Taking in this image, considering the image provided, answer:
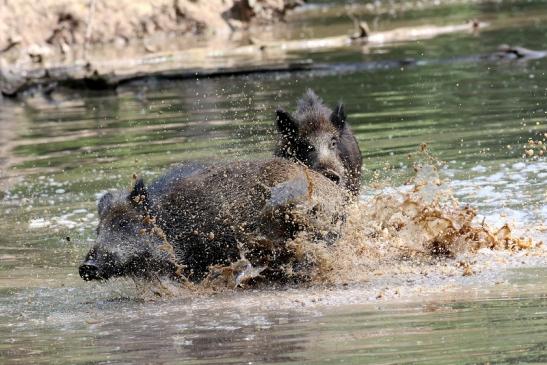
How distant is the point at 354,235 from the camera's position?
34.4ft

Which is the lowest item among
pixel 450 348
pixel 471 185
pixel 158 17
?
pixel 158 17

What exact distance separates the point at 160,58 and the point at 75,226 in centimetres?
1750

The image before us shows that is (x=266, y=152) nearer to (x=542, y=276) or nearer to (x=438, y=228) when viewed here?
(x=438, y=228)

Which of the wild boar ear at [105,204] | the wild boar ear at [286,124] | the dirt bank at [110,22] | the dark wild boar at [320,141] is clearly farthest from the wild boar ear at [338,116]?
the dirt bank at [110,22]

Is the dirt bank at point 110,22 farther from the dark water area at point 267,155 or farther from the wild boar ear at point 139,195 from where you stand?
the wild boar ear at point 139,195

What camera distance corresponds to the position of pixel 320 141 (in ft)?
Answer: 39.8

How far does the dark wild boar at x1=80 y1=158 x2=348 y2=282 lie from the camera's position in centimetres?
1003

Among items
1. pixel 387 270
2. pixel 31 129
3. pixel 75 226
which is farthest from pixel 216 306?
pixel 31 129

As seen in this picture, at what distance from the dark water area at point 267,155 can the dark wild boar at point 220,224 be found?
0.36 meters

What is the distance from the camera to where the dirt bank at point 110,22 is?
35.7 meters

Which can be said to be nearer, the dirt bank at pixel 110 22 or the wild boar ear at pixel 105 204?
the wild boar ear at pixel 105 204

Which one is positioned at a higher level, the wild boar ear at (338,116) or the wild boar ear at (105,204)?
the wild boar ear at (338,116)

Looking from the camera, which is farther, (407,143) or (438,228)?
(407,143)

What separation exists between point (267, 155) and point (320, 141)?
1.75m
